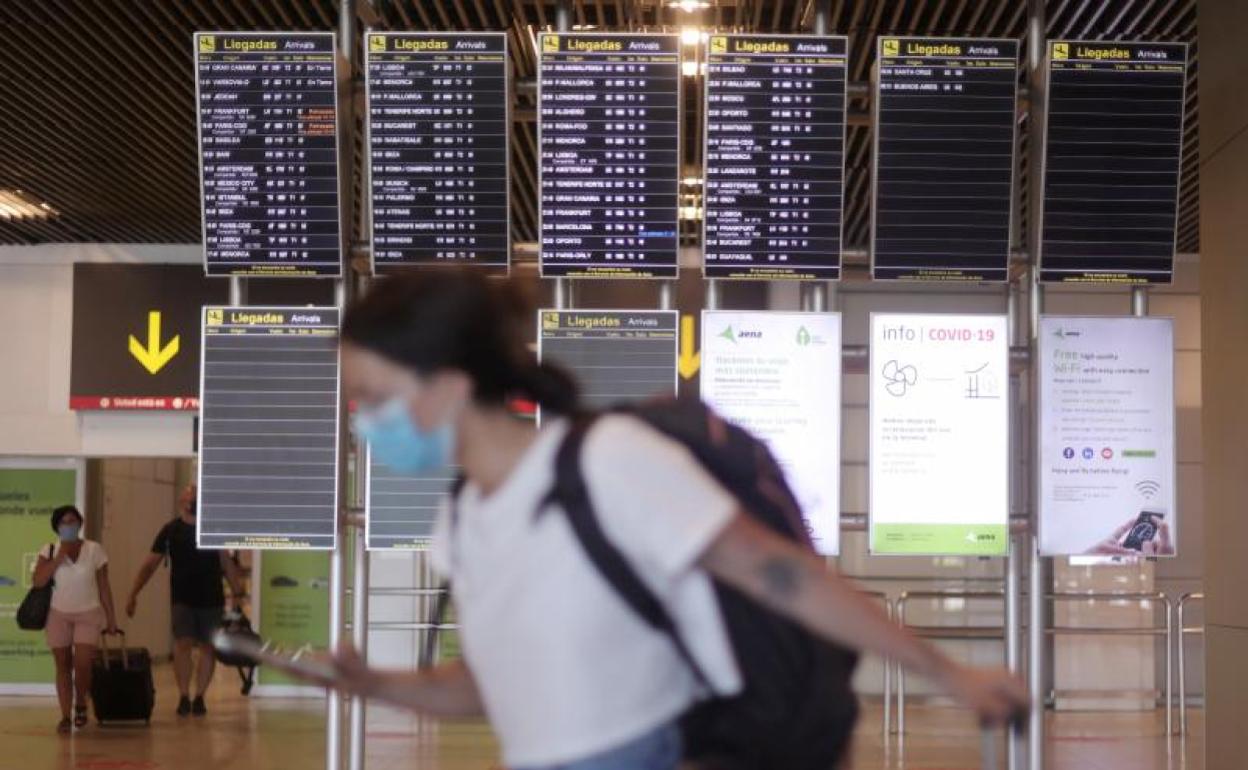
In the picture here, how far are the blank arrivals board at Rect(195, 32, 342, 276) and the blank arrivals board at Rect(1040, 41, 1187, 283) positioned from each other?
268 cm

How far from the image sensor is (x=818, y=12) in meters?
6.56

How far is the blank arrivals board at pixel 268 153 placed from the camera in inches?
250

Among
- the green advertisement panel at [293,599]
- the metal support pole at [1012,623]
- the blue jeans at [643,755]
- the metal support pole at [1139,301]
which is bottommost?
the green advertisement panel at [293,599]

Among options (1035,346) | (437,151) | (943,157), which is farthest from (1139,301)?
(437,151)

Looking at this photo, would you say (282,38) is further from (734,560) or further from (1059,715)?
(1059,715)

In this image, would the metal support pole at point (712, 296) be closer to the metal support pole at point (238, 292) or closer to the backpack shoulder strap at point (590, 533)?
the metal support pole at point (238, 292)

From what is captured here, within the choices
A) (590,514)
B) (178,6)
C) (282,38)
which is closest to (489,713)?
(590,514)

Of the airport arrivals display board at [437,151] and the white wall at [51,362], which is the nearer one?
the airport arrivals display board at [437,151]

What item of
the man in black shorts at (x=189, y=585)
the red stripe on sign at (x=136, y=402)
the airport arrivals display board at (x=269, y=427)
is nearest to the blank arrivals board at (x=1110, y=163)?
the airport arrivals display board at (x=269, y=427)

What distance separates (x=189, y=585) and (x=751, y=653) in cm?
1025

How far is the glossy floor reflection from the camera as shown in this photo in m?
9.45

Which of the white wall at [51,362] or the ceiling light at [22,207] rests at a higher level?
the ceiling light at [22,207]

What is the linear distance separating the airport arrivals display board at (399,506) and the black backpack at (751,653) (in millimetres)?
4164

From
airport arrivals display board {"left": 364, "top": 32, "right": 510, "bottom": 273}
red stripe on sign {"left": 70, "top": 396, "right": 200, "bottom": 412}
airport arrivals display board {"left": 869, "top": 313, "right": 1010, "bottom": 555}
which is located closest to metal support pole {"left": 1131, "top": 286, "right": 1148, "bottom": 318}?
airport arrivals display board {"left": 869, "top": 313, "right": 1010, "bottom": 555}
